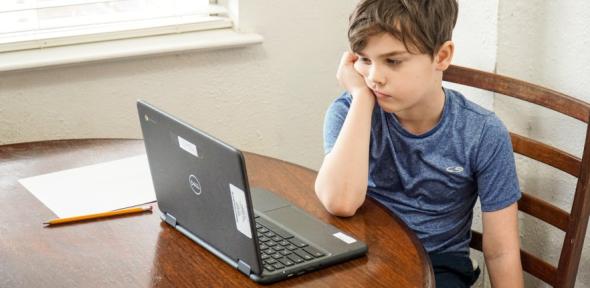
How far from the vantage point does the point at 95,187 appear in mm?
1668

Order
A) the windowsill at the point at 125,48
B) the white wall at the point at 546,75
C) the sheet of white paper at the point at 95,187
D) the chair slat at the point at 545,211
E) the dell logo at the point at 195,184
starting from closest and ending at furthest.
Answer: the dell logo at the point at 195,184 → the sheet of white paper at the point at 95,187 → the chair slat at the point at 545,211 → the white wall at the point at 546,75 → the windowsill at the point at 125,48

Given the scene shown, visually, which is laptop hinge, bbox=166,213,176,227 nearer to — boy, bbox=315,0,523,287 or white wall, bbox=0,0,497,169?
boy, bbox=315,0,523,287

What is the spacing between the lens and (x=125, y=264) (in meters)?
1.37

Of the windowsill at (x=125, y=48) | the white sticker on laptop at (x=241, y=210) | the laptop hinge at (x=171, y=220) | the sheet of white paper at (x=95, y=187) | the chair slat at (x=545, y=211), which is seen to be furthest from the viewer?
the windowsill at (x=125, y=48)

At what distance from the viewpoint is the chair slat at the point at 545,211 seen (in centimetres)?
170

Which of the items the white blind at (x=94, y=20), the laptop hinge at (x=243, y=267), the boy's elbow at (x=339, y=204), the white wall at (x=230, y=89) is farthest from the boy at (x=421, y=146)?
the white blind at (x=94, y=20)

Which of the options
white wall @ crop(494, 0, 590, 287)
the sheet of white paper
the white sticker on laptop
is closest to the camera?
the white sticker on laptop

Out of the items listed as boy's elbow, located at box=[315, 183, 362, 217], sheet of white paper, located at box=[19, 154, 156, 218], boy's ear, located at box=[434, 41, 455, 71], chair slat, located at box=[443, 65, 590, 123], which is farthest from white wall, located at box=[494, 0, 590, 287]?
sheet of white paper, located at box=[19, 154, 156, 218]

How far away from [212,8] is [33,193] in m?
1.03

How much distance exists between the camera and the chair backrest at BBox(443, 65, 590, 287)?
164cm

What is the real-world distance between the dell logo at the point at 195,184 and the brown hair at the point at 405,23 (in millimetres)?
432

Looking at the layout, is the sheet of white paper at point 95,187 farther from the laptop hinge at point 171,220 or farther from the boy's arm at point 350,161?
the boy's arm at point 350,161

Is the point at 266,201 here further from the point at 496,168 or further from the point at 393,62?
the point at 496,168

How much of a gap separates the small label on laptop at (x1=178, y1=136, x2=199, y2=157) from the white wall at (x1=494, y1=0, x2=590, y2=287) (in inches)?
37.1
